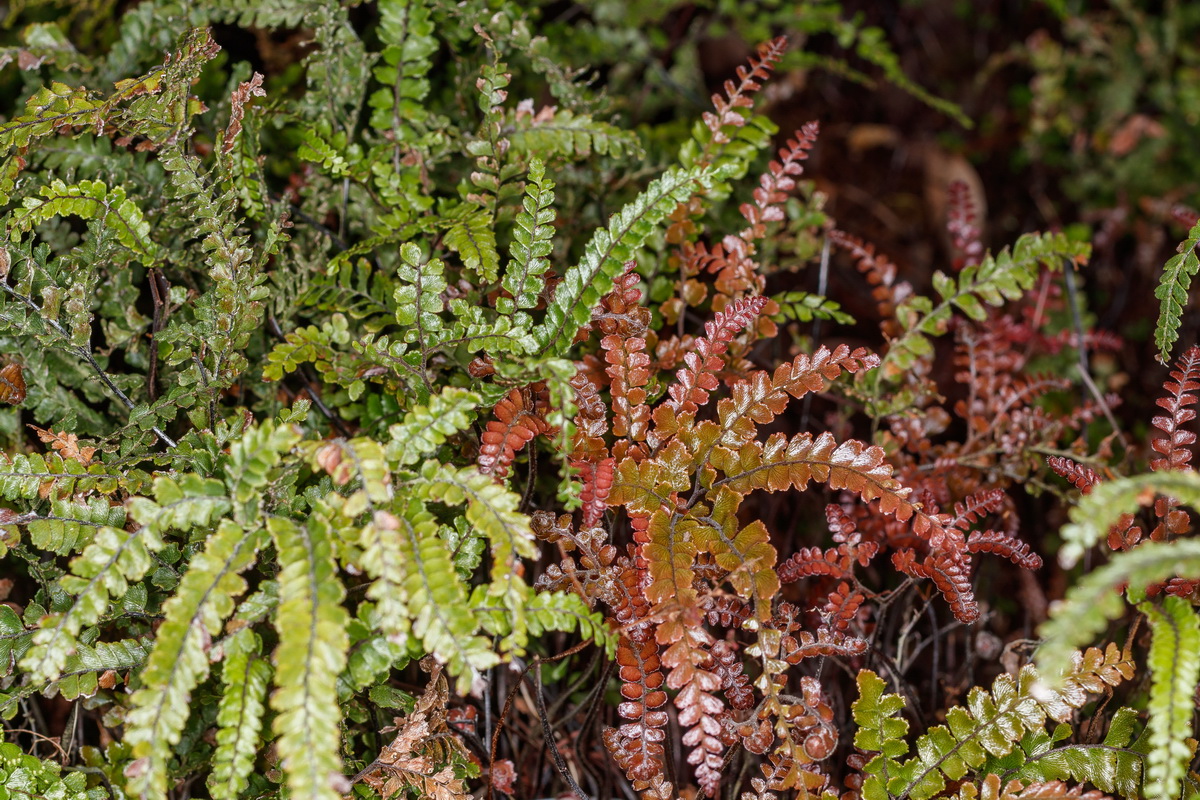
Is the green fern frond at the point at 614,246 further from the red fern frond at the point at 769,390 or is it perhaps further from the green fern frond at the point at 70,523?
the green fern frond at the point at 70,523

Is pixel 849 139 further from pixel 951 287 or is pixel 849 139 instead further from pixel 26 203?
pixel 26 203

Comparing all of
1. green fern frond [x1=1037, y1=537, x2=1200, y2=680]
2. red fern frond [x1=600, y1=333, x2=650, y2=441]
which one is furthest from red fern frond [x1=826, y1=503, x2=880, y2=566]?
green fern frond [x1=1037, y1=537, x2=1200, y2=680]

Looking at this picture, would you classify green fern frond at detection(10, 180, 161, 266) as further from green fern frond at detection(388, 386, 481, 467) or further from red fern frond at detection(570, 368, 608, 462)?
red fern frond at detection(570, 368, 608, 462)

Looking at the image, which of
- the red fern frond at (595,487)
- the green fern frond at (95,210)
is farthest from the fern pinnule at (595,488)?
the green fern frond at (95,210)

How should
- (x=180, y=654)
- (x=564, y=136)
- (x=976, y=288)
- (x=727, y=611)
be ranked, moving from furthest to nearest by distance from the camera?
(x=976, y=288) < (x=564, y=136) < (x=727, y=611) < (x=180, y=654)

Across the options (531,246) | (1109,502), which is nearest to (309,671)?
(531,246)

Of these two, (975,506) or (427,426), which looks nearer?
(427,426)

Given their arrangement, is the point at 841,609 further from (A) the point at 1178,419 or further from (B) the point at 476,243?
(B) the point at 476,243
